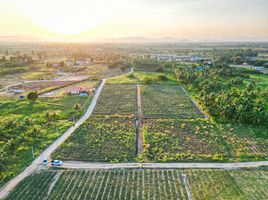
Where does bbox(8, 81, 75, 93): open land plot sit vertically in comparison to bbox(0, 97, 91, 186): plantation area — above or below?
above

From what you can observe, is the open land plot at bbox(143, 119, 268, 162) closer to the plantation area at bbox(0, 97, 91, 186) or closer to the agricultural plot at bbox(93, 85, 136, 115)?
the agricultural plot at bbox(93, 85, 136, 115)

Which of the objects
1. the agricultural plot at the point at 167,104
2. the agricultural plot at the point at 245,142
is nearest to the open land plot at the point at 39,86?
the agricultural plot at the point at 167,104

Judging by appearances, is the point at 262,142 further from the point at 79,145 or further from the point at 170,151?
the point at 79,145

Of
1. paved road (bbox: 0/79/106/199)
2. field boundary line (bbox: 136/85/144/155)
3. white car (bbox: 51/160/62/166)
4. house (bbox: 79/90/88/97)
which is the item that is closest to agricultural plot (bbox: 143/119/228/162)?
field boundary line (bbox: 136/85/144/155)

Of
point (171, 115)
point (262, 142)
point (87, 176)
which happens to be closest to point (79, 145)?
point (87, 176)

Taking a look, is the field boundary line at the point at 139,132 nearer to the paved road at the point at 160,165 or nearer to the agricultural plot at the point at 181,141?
the agricultural plot at the point at 181,141

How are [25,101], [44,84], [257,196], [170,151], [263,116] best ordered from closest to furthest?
[257,196] → [170,151] → [263,116] → [25,101] → [44,84]

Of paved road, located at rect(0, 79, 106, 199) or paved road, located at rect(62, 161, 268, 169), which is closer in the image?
paved road, located at rect(0, 79, 106, 199)
